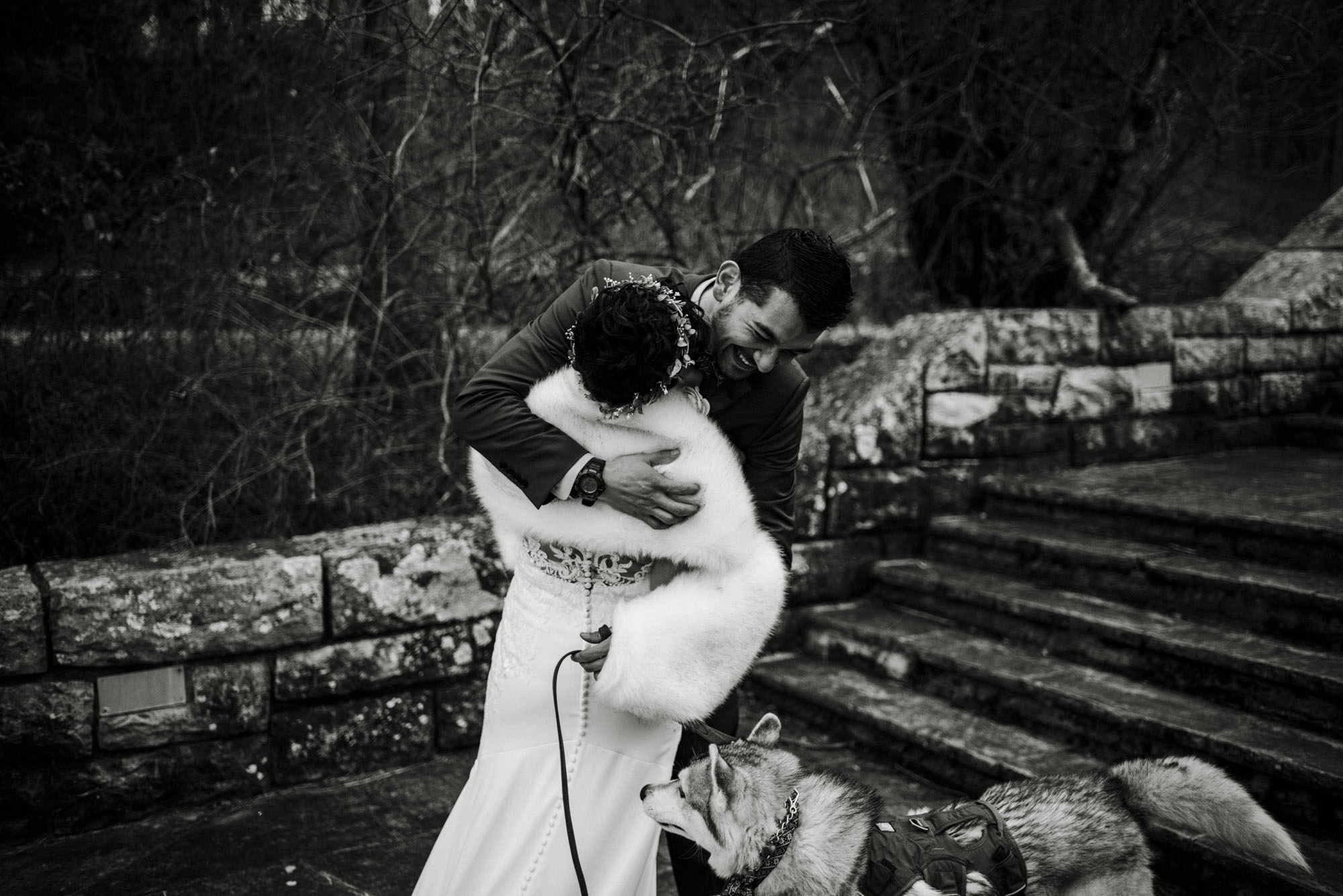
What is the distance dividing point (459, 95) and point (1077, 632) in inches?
146

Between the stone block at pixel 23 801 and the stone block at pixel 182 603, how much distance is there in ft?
1.25

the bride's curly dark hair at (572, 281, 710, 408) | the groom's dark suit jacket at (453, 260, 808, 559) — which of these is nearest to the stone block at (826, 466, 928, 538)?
the groom's dark suit jacket at (453, 260, 808, 559)

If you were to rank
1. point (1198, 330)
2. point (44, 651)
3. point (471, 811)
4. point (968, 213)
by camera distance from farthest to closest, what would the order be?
1. point (968, 213)
2. point (1198, 330)
3. point (44, 651)
4. point (471, 811)

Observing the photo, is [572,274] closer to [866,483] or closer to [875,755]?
[866,483]

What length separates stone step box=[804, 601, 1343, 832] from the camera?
3.08 meters

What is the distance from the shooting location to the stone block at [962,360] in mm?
5004

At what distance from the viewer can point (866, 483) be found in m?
4.87

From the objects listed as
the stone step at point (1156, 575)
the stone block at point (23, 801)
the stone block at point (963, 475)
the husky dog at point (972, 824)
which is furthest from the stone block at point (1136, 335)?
the stone block at point (23, 801)

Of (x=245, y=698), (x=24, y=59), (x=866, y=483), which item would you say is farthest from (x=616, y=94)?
(x=245, y=698)

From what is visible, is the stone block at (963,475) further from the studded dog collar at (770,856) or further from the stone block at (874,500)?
the studded dog collar at (770,856)

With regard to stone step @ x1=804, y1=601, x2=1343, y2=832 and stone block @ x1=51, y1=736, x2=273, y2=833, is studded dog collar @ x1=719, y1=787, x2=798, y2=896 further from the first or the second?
stone block @ x1=51, y1=736, x2=273, y2=833

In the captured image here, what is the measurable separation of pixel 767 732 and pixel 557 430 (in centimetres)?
95

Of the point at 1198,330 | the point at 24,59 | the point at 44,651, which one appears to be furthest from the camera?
the point at 1198,330

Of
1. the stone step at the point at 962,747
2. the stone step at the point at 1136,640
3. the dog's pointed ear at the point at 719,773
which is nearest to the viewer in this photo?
the dog's pointed ear at the point at 719,773
